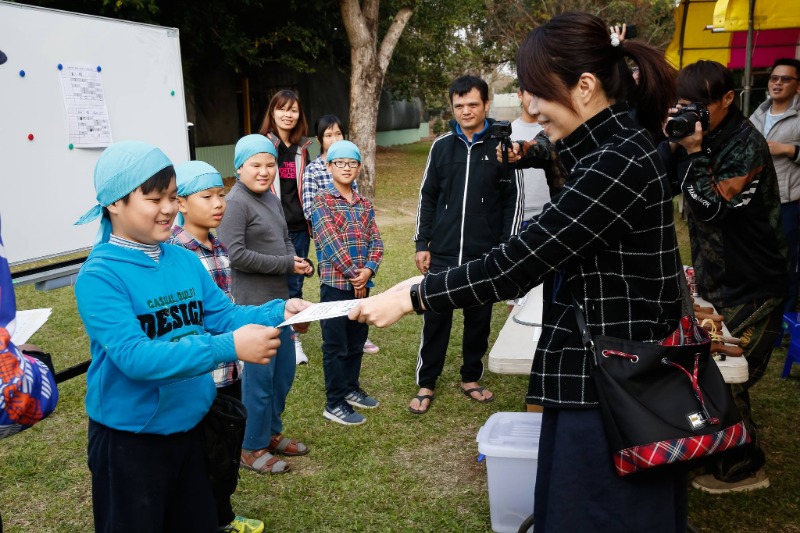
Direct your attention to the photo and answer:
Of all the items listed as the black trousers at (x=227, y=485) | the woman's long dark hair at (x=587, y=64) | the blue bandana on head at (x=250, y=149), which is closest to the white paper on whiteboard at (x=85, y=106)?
the blue bandana on head at (x=250, y=149)

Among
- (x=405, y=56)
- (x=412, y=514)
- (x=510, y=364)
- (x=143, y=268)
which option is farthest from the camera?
(x=405, y=56)

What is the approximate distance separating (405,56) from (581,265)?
793 inches

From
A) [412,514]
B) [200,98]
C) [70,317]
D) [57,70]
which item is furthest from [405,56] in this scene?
[412,514]

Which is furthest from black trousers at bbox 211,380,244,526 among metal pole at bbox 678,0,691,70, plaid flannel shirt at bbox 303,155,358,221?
metal pole at bbox 678,0,691,70

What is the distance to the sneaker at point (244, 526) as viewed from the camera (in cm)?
311

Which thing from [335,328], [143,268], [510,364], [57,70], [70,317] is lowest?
[70,317]

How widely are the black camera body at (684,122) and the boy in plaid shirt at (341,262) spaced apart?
6.92ft

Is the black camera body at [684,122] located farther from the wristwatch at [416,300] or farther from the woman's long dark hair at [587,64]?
the wristwatch at [416,300]

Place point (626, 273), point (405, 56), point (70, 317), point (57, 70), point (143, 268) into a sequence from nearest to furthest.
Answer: point (626, 273) → point (143, 268) → point (57, 70) → point (70, 317) → point (405, 56)

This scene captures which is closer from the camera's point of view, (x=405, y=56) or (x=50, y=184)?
(x=50, y=184)

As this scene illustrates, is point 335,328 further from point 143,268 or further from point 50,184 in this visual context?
point 143,268

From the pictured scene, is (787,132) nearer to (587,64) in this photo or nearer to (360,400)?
(360,400)

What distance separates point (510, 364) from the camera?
2873mm

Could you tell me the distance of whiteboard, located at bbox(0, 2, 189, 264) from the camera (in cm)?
388
